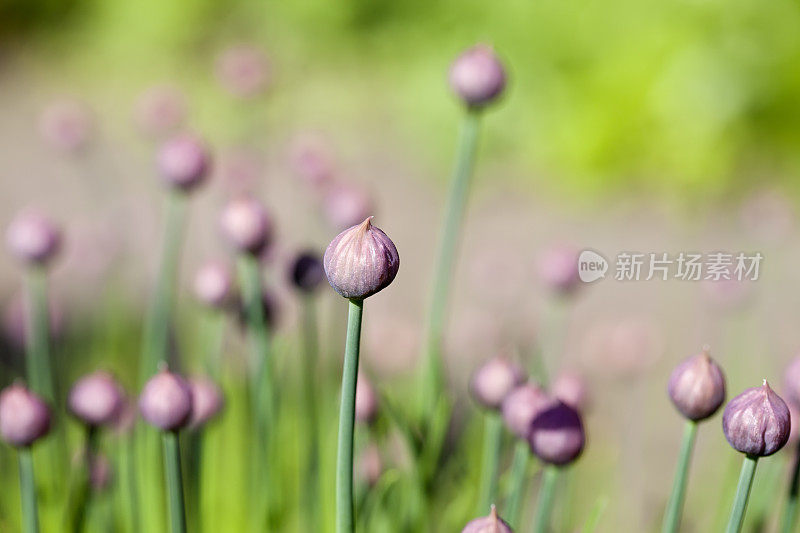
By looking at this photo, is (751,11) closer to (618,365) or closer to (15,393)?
(618,365)

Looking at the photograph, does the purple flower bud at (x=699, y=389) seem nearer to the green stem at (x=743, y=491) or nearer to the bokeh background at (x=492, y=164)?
the green stem at (x=743, y=491)

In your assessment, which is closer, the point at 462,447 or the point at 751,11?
the point at 462,447

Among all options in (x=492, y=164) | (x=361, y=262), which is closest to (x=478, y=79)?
(x=361, y=262)

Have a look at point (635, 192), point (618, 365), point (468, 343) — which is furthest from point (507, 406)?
point (635, 192)

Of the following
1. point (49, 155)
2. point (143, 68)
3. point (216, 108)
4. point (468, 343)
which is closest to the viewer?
point (468, 343)

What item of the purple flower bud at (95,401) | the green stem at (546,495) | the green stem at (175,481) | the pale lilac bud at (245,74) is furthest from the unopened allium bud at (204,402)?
the pale lilac bud at (245,74)

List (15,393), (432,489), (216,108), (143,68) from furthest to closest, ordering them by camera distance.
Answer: (143,68) → (216,108) → (432,489) → (15,393)
